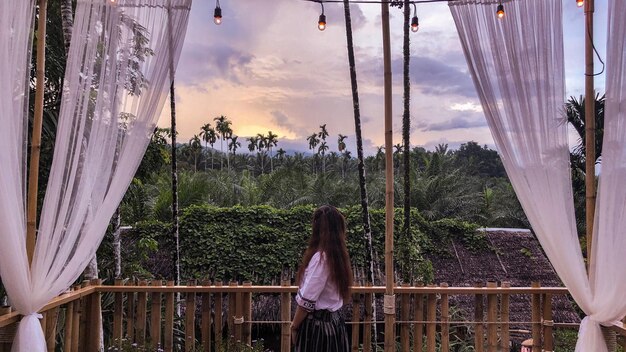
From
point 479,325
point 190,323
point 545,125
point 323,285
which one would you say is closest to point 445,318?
point 479,325

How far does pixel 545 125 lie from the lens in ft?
8.11

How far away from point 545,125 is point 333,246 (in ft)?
4.27

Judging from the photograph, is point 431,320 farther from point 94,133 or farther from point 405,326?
point 94,133

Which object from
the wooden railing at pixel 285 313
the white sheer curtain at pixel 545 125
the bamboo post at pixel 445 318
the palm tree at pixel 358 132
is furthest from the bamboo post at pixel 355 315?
the palm tree at pixel 358 132

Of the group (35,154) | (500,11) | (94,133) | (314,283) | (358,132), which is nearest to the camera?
(314,283)

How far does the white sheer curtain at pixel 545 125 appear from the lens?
2.22 metres

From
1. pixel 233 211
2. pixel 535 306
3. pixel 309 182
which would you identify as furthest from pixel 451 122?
pixel 535 306

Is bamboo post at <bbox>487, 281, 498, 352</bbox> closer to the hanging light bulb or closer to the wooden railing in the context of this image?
the wooden railing

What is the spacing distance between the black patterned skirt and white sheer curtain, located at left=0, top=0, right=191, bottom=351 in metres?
1.16

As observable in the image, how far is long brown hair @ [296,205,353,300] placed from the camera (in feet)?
7.24

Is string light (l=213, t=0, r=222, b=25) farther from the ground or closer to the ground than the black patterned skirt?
farther from the ground

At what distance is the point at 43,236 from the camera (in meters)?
2.25

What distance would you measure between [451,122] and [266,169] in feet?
59.5

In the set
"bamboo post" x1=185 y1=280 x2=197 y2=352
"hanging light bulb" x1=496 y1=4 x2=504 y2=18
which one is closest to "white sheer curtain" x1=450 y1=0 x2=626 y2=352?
"hanging light bulb" x1=496 y1=4 x2=504 y2=18
